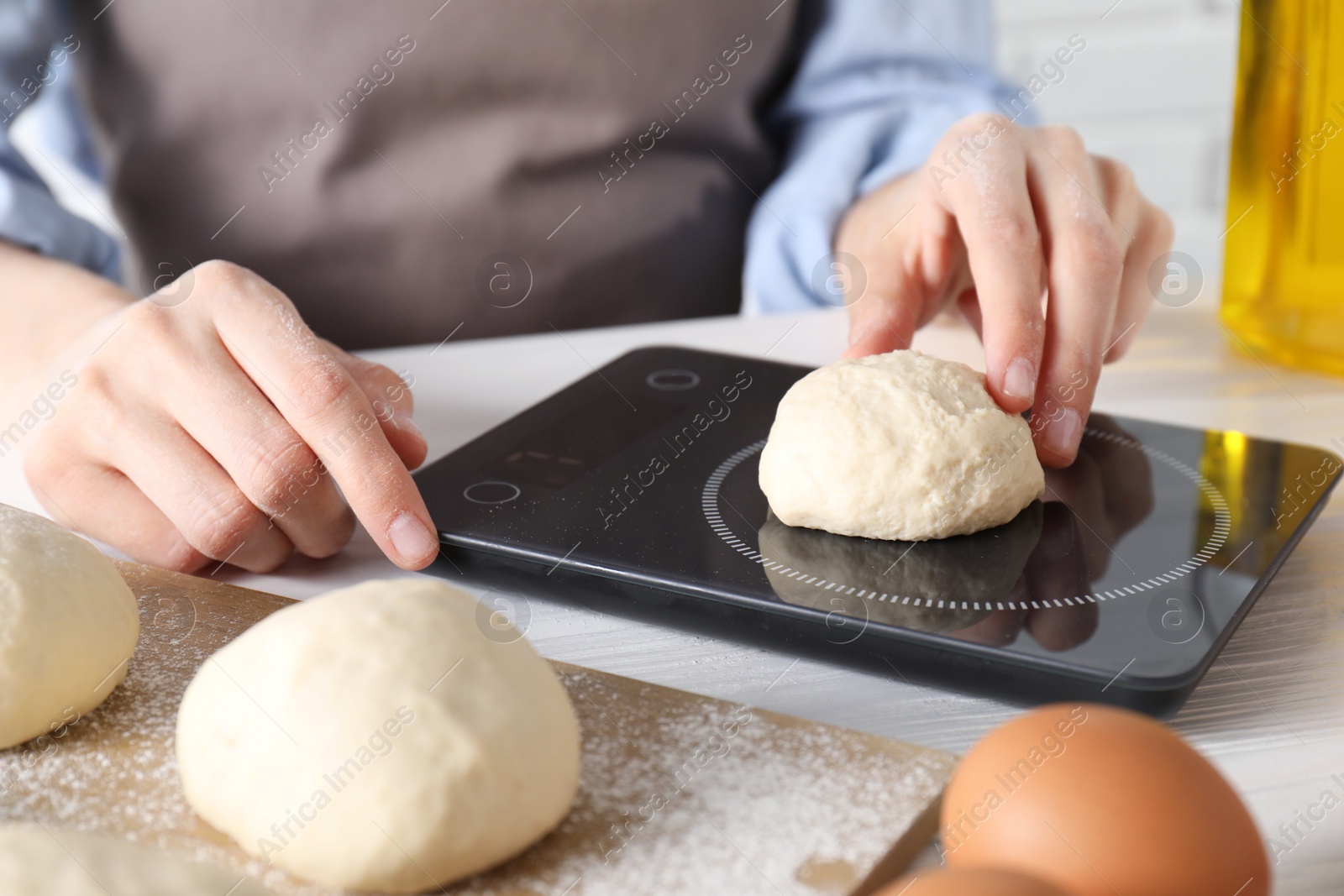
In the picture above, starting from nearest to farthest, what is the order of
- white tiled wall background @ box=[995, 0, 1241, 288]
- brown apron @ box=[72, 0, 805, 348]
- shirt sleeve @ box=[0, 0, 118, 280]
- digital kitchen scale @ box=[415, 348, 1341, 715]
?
digital kitchen scale @ box=[415, 348, 1341, 715], shirt sleeve @ box=[0, 0, 118, 280], brown apron @ box=[72, 0, 805, 348], white tiled wall background @ box=[995, 0, 1241, 288]

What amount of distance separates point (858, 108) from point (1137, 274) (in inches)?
20.5

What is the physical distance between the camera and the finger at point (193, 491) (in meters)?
0.75

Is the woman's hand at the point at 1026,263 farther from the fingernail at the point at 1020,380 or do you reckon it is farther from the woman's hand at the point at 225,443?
the woman's hand at the point at 225,443

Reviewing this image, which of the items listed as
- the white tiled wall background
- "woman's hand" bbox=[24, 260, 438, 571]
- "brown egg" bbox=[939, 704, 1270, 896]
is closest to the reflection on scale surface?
"brown egg" bbox=[939, 704, 1270, 896]

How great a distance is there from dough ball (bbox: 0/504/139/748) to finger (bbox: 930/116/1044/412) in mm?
567

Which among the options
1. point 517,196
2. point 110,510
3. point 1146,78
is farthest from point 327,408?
point 1146,78

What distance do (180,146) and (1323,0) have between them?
1.14m

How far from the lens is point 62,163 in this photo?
1430 mm

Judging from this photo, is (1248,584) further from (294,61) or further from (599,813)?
(294,61)

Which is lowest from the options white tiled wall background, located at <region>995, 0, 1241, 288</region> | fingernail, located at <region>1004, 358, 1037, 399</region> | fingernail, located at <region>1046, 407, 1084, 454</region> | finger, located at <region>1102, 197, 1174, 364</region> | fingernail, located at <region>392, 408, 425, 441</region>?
white tiled wall background, located at <region>995, 0, 1241, 288</region>

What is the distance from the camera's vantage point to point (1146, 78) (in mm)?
2480

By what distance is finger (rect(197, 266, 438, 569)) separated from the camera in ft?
2.37

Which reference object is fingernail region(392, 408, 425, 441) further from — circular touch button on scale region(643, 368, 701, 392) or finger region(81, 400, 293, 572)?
circular touch button on scale region(643, 368, 701, 392)

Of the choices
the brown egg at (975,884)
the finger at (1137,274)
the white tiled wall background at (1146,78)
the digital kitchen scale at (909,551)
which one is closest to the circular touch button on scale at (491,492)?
the digital kitchen scale at (909,551)
